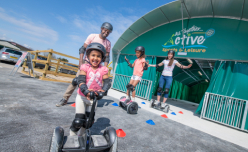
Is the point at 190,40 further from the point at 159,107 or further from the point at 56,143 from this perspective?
the point at 56,143

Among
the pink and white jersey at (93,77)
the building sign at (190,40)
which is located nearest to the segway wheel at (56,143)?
the pink and white jersey at (93,77)

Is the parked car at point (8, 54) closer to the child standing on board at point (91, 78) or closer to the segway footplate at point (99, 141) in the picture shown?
the child standing on board at point (91, 78)

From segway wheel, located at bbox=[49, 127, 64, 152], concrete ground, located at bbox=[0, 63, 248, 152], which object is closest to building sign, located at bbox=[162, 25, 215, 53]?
concrete ground, located at bbox=[0, 63, 248, 152]

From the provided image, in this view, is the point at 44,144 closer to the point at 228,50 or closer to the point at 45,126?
the point at 45,126

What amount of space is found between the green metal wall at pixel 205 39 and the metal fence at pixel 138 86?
1.74 metres

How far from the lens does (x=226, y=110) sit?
4129mm

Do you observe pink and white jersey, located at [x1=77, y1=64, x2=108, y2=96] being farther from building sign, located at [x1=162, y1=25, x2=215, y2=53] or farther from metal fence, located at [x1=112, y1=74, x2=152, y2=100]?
building sign, located at [x1=162, y1=25, x2=215, y2=53]

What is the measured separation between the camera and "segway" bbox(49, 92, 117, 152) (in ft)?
3.69

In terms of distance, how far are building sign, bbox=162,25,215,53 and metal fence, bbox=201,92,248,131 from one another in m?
2.10

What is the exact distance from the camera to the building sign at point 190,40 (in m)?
5.27

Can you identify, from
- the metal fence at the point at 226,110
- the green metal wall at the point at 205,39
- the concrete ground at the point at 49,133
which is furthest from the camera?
the green metal wall at the point at 205,39

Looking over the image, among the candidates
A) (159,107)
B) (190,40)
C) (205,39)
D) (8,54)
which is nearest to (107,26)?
(159,107)

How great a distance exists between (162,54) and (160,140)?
5.07 metres

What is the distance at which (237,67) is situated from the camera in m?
4.32
